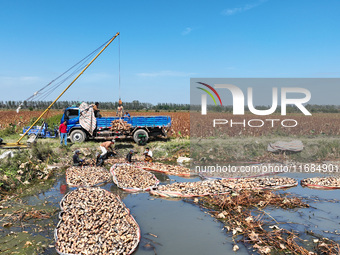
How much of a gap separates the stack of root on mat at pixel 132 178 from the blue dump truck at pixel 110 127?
4703 millimetres

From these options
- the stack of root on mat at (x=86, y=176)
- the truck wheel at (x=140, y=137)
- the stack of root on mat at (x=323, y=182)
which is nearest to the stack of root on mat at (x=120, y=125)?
the truck wheel at (x=140, y=137)

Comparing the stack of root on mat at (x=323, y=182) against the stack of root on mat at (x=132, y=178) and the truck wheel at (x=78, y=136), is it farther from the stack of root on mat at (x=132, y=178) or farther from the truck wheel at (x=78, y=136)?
the truck wheel at (x=78, y=136)

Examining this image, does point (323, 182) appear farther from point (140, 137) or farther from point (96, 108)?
point (96, 108)

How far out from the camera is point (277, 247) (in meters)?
6.82

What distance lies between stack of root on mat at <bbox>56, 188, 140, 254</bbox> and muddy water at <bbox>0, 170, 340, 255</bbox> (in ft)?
1.12

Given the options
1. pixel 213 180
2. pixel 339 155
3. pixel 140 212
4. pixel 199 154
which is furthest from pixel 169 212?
pixel 339 155

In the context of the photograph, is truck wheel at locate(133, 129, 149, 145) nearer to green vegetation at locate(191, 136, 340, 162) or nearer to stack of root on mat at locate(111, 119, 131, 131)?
stack of root on mat at locate(111, 119, 131, 131)

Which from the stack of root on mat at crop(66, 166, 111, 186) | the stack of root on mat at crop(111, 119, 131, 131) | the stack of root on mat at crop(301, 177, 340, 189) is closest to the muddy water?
the stack of root on mat at crop(301, 177, 340, 189)

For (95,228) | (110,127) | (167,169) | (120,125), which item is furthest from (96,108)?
(95,228)

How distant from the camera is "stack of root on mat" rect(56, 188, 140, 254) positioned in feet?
21.1

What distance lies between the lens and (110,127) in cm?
1739

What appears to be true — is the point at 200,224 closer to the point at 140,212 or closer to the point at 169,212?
the point at 169,212

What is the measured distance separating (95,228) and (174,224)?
7.68 feet

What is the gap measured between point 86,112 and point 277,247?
13618 millimetres
